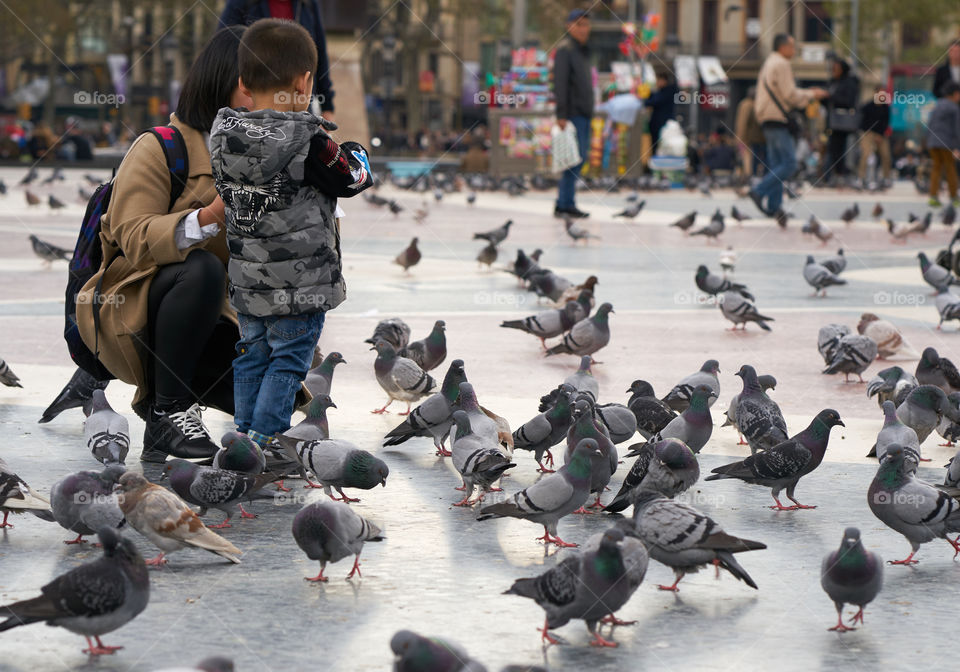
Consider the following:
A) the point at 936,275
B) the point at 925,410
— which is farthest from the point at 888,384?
the point at 936,275

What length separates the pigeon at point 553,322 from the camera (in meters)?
8.20

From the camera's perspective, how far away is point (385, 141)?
54.2m

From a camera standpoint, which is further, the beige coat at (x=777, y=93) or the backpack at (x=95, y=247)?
the beige coat at (x=777, y=93)

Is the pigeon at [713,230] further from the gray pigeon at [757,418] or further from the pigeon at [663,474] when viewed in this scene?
the pigeon at [663,474]

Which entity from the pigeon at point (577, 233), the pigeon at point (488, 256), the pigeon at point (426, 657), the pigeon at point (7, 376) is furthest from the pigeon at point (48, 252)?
the pigeon at point (426, 657)

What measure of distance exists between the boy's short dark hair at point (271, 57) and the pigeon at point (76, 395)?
64.6 inches

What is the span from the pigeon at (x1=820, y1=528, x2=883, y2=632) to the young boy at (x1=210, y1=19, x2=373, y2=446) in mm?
2049

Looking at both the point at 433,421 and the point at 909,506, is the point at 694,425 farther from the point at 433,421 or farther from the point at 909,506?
the point at 909,506

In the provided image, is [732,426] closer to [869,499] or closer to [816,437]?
[816,437]

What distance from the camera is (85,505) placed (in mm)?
4055

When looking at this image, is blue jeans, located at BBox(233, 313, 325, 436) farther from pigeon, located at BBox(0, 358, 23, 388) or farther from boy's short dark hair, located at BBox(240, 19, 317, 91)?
pigeon, located at BBox(0, 358, 23, 388)

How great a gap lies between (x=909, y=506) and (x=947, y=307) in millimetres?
5271

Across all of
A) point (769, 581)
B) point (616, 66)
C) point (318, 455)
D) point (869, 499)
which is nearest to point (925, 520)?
point (869, 499)

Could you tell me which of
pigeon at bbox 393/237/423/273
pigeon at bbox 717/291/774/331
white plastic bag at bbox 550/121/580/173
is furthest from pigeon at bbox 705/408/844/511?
white plastic bag at bbox 550/121/580/173
